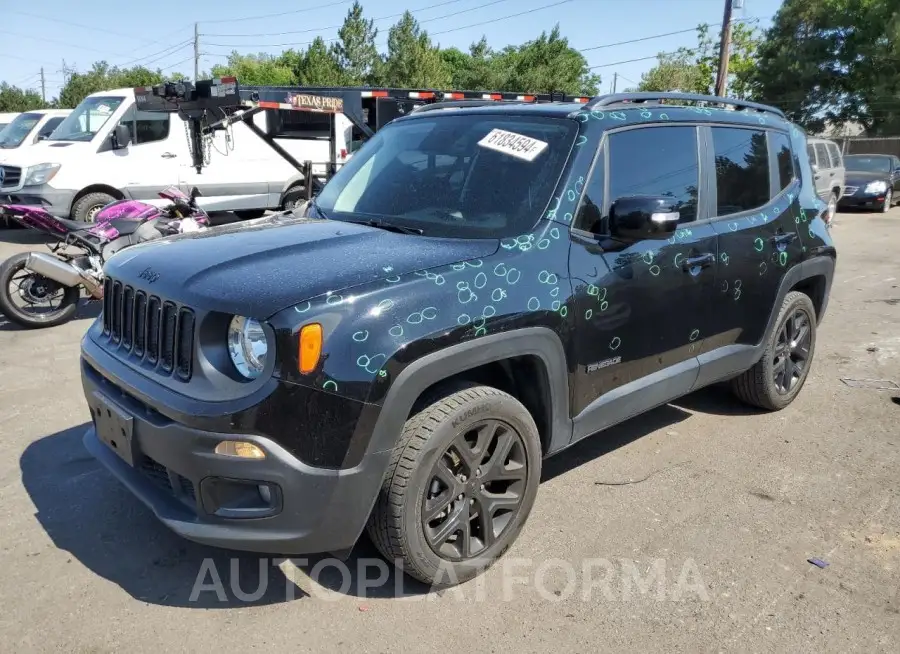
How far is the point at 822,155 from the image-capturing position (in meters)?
15.6

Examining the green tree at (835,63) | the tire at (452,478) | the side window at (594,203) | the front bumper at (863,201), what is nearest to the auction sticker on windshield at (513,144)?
the side window at (594,203)

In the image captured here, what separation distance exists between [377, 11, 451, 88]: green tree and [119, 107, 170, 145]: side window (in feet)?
93.3

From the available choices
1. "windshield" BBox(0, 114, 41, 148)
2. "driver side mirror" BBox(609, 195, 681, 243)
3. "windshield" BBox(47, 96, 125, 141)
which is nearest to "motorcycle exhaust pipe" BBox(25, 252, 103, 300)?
"driver side mirror" BBox(609, 195, 681, 243)

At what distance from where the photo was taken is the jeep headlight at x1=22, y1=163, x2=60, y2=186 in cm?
1082

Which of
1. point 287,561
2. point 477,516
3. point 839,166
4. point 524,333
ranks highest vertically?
point 839,166

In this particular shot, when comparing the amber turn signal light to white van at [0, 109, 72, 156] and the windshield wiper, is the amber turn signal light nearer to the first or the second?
the windshield wiper

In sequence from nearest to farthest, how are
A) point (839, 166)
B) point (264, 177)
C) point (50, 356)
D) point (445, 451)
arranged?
point (445, 451)
point (50, 356)
point (264, 177)
point (839, 166)

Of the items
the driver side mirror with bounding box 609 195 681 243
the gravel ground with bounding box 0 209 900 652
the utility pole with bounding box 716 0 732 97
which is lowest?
the gravel ground with bounding box 0 209 900 652

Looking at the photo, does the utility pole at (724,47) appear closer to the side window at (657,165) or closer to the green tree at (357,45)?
the side window at (657,165)

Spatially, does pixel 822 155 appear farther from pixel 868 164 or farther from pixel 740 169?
pixel 740 169

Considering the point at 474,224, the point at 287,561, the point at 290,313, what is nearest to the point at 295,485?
the point at 290,313

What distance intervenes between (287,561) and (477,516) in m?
0.84

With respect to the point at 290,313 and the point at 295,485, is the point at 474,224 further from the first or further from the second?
the point at 295,485

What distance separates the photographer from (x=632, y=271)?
3359 millimetres
